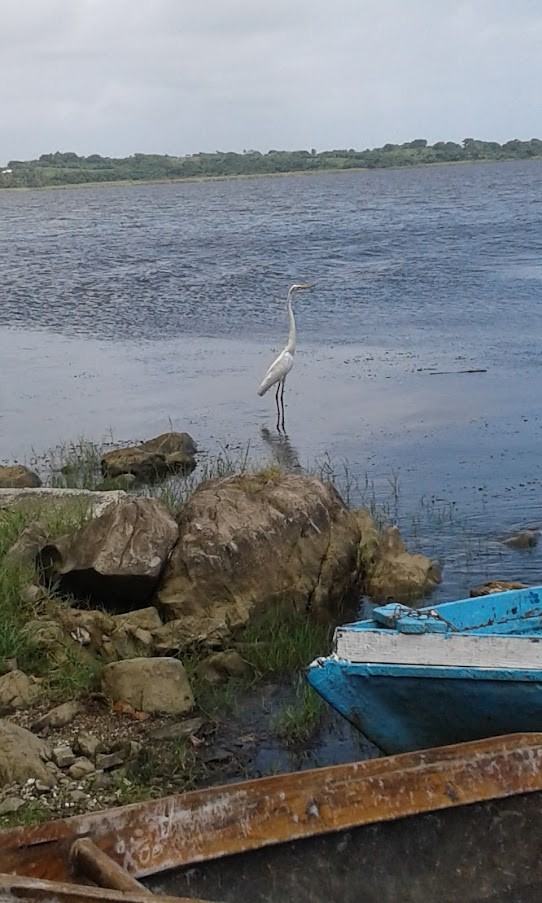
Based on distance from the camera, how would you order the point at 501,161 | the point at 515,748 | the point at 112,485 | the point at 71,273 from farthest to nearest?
the point at 501,161 < the point at 71,273 < the point at 112,485 < the point at 515,748

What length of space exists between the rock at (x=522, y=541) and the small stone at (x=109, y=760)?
432 cm

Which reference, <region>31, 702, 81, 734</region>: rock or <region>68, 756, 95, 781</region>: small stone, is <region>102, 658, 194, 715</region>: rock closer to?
<region>31, 702, 81, 734</region>: rock

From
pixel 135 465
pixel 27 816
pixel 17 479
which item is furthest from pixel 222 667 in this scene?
pixel 135 465

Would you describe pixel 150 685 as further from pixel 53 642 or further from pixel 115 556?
pixel 115 556

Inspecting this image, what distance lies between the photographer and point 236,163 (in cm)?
10462

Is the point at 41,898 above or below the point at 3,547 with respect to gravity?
above

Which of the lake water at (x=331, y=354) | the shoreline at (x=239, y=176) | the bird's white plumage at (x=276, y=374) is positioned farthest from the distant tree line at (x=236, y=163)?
the bird's white plumage at (x=276, y=374)

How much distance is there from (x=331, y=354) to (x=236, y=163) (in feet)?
294

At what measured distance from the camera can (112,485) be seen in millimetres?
10281

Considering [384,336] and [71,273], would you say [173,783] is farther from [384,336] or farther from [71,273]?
[71,273]

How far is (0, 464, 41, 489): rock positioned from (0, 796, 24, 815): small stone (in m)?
5.10

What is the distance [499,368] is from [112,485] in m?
8.02

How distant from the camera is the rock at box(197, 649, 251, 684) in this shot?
21.6 feet

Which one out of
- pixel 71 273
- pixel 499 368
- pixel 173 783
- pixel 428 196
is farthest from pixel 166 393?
pixel 428 196
